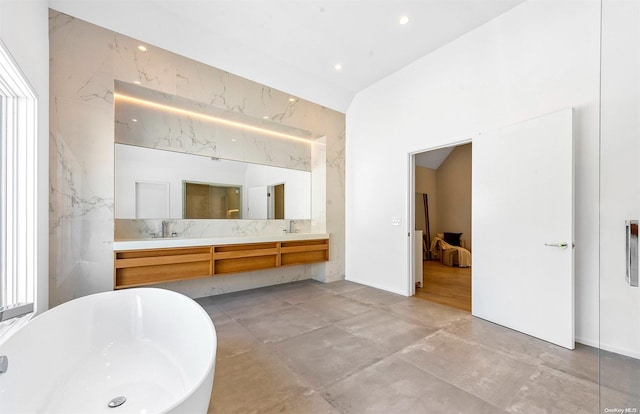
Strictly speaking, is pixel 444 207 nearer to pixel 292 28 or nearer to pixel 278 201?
pixel 278 201

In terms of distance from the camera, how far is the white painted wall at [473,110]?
7.79ft

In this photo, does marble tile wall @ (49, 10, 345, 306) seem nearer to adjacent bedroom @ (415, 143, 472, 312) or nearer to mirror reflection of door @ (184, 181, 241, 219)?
mirror reflection of door @ (184, 181, 241, 219)

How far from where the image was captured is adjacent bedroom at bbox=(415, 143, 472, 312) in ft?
20.6

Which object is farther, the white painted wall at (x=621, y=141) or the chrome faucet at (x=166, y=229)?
the chrome faucet at (x=166, y=229)

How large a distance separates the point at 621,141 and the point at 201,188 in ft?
13.9

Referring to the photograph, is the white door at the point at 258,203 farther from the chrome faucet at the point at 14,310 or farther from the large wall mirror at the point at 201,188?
the chrome faucet at the point at 14,310

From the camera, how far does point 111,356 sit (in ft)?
6.88

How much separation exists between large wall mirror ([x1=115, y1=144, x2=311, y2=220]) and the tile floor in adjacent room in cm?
149

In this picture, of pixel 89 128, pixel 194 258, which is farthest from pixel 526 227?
pixel 89 128

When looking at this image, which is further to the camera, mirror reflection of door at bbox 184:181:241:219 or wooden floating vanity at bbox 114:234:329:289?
mirror reflection of door at bbox 184:181:241:219

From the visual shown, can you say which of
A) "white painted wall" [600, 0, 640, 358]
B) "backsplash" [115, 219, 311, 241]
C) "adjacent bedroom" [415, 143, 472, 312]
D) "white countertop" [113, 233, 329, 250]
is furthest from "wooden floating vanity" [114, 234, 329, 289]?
"adjacent bedroom" [415, 143, 472, 312]

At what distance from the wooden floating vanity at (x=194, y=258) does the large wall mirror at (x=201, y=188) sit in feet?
1.98

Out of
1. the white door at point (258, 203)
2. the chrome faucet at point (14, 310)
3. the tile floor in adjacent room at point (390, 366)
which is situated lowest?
the tile floor in adjacent room at point (390, 366)

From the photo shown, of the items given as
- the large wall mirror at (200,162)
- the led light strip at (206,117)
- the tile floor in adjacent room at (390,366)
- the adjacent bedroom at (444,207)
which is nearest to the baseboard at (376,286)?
the tile floor in adjacent room at (390,366)
